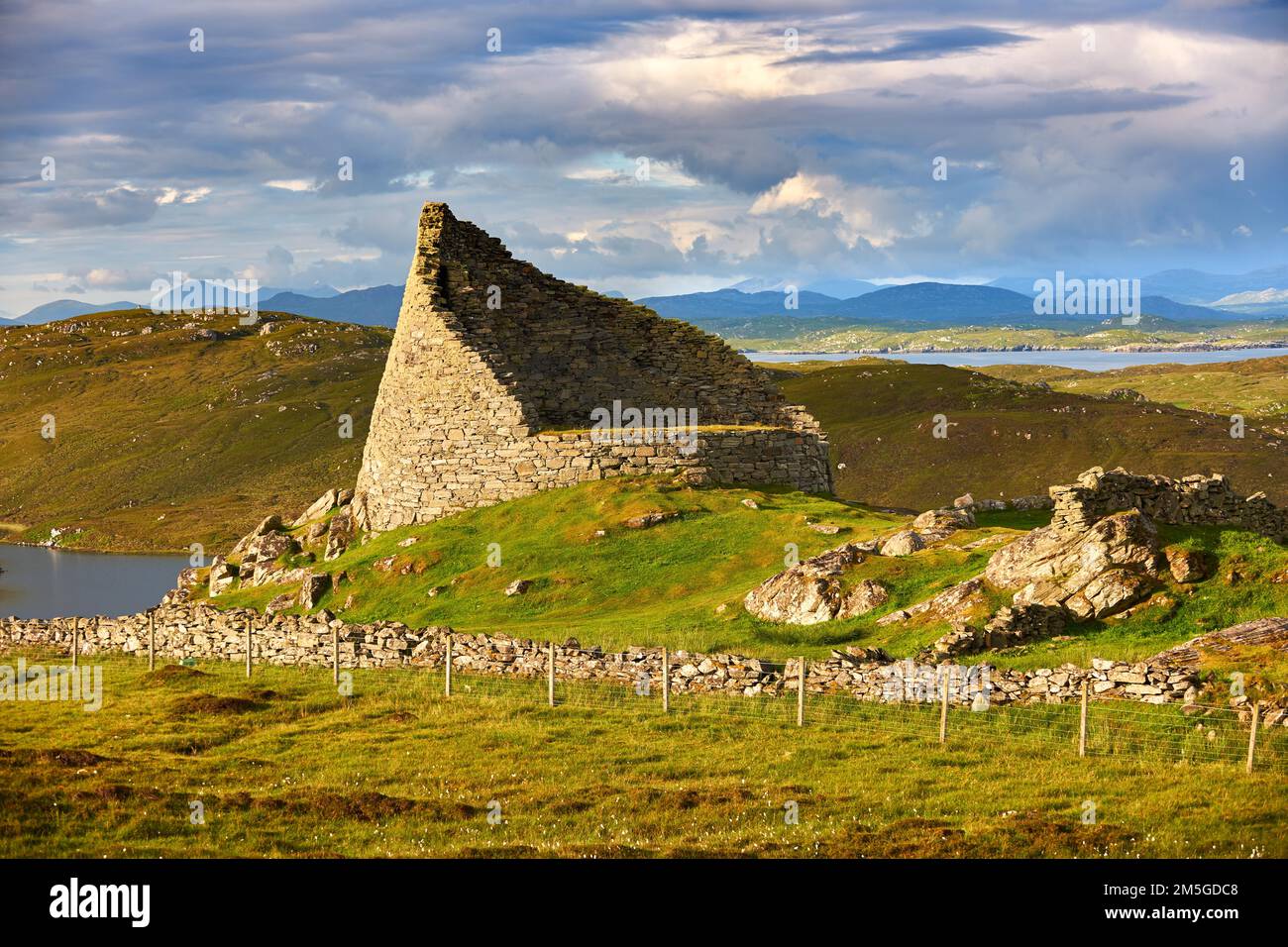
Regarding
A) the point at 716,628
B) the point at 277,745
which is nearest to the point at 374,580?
the point at 716,628

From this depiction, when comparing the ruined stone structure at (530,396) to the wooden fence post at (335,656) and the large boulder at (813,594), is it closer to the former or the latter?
the large boulder at (813,594)

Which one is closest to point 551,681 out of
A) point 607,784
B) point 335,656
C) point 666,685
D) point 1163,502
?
point 666,685

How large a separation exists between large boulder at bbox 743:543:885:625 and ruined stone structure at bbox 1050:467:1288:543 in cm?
455

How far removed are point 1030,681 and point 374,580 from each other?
21.6 m

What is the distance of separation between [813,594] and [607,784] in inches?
428

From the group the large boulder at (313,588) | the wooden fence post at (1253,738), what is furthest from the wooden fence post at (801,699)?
the large boulder at (313,588)

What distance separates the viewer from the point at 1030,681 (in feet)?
74.7

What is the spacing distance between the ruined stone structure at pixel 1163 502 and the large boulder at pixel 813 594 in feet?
14.9

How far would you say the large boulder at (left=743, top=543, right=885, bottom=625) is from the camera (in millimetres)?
28984

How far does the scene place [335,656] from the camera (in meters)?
29.7

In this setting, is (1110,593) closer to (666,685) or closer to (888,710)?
(888,710)

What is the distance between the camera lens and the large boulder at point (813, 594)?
95.1 ft
